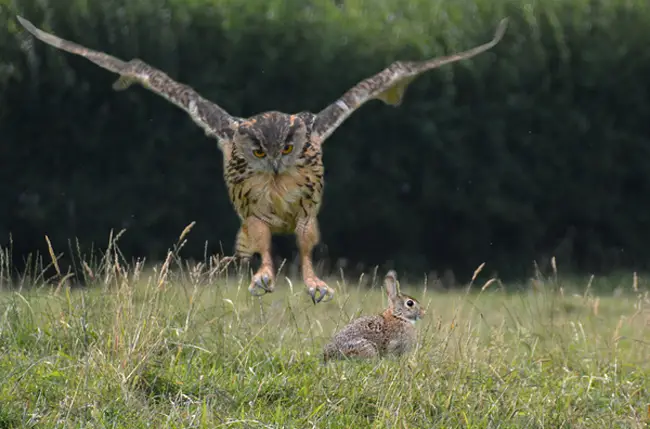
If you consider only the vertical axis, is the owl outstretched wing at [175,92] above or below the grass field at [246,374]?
above

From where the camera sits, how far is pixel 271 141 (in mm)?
6203

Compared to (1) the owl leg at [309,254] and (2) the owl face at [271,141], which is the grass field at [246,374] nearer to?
(1) the owl leg at [309,254]

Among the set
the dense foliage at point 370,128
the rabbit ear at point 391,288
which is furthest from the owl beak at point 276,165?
the dense foliage at point 370,128

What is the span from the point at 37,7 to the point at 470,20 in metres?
4.38

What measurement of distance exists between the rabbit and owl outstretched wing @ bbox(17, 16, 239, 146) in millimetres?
1335

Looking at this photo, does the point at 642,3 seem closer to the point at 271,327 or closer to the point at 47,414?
the point at 271,327

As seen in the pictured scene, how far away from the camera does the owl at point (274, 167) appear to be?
246 inches

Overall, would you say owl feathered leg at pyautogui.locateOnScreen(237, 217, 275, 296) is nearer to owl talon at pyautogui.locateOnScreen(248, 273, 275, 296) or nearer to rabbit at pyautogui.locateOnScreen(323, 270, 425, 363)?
owl talon at pyautogui.locateOnScreen(248, 273, 275, 296)

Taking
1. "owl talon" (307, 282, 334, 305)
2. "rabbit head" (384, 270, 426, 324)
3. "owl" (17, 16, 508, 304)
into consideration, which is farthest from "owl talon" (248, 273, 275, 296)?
"rabbit head" (384, 270, 426, 324)

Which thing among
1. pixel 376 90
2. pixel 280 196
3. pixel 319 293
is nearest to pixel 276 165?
pixel 280 196

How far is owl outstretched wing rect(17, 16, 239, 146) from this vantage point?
6771 millimetres

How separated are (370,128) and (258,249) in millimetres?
6726

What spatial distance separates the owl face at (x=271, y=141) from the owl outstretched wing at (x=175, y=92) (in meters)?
0.41

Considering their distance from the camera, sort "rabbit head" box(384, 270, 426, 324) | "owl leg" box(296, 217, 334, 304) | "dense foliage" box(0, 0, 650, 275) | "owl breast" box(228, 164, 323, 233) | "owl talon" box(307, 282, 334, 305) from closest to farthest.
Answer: "owl talon" box(307, 282, 334, 305) < "owl leg" box(296, 217, 334, 304) < "owl breast" box(228, 164, 323, 233) < "rabbit head" box(384, 270, 426, 324) < "dense foliage" box(0, 0, 650, 275)
